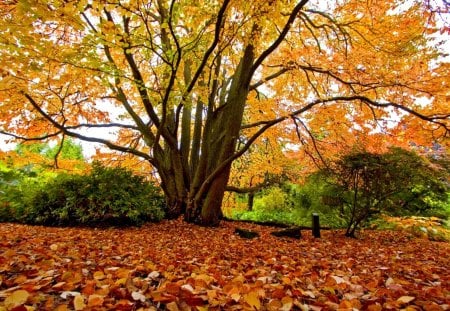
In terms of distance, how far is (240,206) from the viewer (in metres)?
18.3

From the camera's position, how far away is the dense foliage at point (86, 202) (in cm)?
610

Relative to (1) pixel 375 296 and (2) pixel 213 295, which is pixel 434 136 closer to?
(1) pixel 375 296

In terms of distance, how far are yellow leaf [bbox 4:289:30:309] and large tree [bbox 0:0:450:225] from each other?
2952 mm

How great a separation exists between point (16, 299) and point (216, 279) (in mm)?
1268

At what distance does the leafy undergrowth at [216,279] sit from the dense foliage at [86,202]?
217 centimetres

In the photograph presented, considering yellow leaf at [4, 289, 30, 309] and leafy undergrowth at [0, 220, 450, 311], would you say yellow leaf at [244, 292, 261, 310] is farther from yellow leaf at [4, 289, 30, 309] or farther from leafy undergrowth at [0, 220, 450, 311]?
yellow leaf at [4, 289, 30, 309]

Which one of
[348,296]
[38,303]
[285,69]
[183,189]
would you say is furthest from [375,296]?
[285,69]

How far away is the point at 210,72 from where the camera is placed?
6023 mm

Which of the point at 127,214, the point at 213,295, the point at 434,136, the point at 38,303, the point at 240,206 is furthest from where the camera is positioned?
the point at 240,206

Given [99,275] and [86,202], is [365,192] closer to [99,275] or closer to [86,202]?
[99,275]

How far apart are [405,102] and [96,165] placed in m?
6.68

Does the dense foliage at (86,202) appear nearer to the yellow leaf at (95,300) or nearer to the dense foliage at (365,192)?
the dense foliage at (365,192)

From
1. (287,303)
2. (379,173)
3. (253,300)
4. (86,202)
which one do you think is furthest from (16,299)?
(379,173)

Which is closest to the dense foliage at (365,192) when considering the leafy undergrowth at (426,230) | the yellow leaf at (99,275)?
the leafy undergrowth at (426,230)
